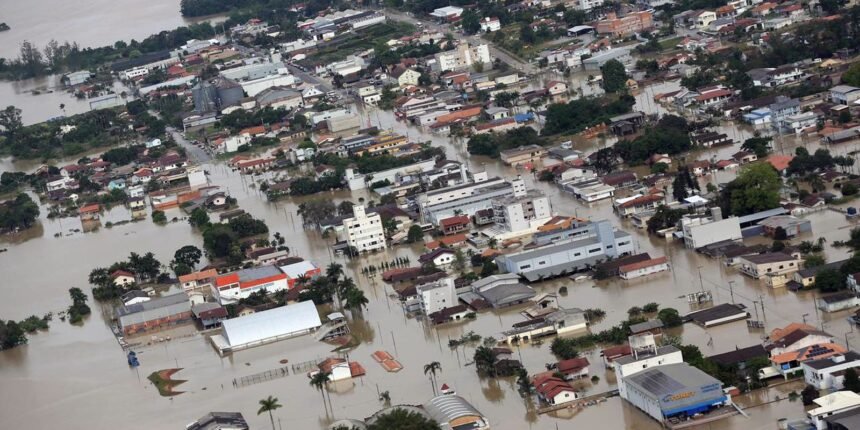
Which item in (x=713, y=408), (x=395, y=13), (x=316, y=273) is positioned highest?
(x=395, y=13)

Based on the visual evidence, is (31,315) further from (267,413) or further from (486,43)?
(486,43)

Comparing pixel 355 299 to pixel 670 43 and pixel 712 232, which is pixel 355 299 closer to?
pixel 712 232

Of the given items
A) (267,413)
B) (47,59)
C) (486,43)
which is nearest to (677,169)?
(267,413)

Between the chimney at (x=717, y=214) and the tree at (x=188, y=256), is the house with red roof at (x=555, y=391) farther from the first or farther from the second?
the tree at (x=188, y=256)

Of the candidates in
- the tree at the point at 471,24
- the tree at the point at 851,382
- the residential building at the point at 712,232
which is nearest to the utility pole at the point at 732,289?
the residential building at the point at 712,232

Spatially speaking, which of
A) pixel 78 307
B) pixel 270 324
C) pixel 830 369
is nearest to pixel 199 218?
pixel 78 307

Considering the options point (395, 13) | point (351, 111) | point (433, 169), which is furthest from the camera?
point (395, 13)

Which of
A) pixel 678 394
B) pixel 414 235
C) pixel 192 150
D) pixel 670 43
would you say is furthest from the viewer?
pixel 670 43
